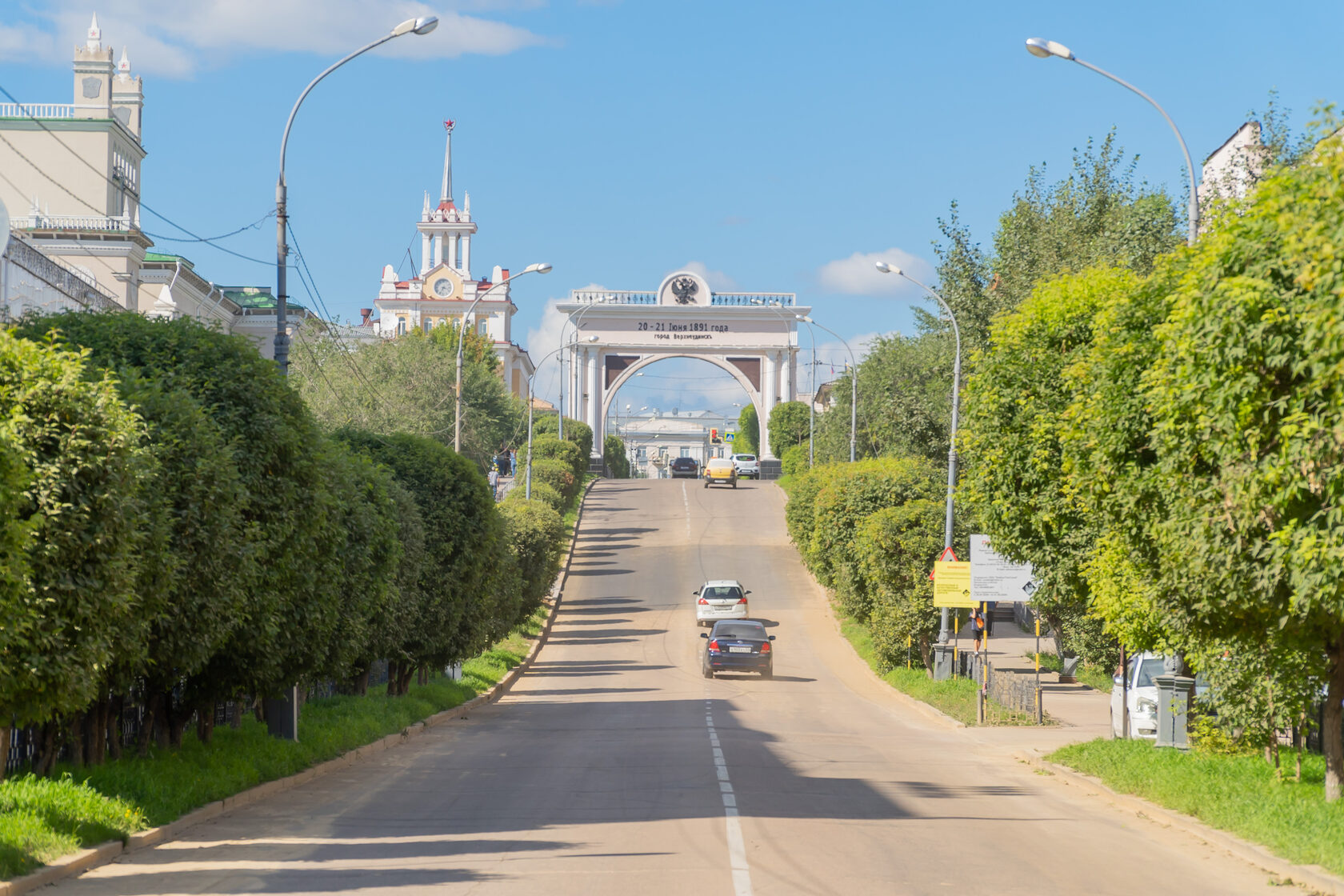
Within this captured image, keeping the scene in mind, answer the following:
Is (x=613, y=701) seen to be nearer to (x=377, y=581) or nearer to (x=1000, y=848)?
(x=377, y=581)

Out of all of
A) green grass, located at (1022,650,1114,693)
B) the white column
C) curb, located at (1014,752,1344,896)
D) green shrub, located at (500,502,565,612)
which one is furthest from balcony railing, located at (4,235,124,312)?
the white column

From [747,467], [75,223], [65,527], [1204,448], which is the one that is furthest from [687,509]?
[65,527]

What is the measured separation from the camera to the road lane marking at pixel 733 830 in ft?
29.8

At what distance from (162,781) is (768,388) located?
8435 cm

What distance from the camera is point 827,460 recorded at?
74.3m

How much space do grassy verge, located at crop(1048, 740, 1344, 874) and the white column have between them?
78.1m

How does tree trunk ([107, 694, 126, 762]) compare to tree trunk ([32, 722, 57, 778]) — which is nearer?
tree trunk ([32, 722, 57, 778])

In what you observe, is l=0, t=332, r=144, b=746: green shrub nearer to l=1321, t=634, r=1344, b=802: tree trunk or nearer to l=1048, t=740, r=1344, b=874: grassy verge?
l=1048, t=740, r=1344, b=874: grassy verge

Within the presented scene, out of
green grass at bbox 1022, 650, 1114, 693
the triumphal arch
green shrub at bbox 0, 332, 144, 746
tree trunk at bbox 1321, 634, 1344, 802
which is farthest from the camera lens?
the triumphal arch

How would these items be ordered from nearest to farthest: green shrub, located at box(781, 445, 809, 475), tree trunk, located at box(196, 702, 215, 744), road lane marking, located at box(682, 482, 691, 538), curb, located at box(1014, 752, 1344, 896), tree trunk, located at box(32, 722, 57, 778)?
curb, located at box(1014, 752, 1344, 896), tree trunk, located at box(32, 722, 57, 778), tree trunk, located at box(196, 702, 215, 744), road lane marking, located at box(682, 482, 691, 538), green shrub, located at box(781, 445, 809, 475)

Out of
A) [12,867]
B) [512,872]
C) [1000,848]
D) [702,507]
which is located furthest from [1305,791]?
[702,507]

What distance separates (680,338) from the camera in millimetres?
95062

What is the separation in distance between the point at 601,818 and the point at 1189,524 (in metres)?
5.64

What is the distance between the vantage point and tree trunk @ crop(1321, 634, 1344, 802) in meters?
11.6
